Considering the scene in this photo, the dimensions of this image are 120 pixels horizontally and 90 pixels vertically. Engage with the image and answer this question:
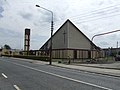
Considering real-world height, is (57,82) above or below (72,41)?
below

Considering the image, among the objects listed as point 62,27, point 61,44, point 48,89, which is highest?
point 62,27

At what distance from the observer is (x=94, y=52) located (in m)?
84.1

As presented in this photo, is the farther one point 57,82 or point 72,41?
point 72,41

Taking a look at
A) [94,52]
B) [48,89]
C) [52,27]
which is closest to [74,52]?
[94,52]

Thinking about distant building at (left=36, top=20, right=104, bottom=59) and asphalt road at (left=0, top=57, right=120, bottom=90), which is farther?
distant building at (left=36, top=20, right=104, bottom=59)

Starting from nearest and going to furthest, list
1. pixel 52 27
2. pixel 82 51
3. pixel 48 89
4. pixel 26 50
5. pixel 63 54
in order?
1. pixel 48 89
2. pixel 52 27
3. pixel 63 54
4. pixel 82 51
5. pixel 26 50

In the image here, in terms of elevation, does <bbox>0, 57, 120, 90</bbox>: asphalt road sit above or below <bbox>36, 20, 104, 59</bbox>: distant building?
below

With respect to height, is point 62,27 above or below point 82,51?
above

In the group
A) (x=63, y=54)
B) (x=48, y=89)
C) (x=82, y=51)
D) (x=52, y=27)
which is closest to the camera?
(x=48, y=89)

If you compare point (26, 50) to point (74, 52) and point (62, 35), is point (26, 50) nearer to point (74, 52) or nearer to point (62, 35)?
point (62, 35)

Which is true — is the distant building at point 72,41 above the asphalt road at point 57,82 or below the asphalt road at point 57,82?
above

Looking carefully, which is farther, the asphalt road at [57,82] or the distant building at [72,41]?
the distant building at [72,41]

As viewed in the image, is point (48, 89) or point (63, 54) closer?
point (48, 89)

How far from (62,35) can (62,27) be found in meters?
2.86
